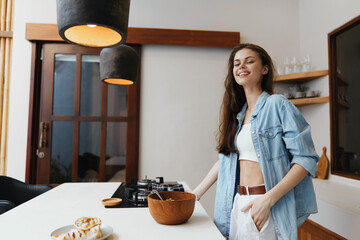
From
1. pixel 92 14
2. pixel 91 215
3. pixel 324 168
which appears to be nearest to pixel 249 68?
pixel 92 14

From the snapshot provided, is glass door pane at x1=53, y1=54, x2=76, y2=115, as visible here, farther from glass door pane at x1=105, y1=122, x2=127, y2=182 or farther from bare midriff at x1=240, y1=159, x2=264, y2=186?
bare midriff at x1=240, y1=159, x2=264, y2=186

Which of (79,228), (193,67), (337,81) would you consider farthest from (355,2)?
(79,228)

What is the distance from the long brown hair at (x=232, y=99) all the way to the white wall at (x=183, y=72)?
5.26ft

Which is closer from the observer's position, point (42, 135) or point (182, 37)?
point (42, 135)

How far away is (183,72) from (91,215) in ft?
7.65

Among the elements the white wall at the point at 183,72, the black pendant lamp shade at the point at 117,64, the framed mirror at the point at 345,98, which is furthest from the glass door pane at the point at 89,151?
the framed mirror at the point at 345,98

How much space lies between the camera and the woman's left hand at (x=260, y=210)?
1154mm

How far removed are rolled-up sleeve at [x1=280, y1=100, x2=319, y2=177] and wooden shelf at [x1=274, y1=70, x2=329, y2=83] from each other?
61.8 inches

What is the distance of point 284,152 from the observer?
1.29 metres

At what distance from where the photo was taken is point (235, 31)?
3330 millimetres

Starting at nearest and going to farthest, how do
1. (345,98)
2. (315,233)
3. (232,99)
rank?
(232,99) < (315,233) < (345,98)

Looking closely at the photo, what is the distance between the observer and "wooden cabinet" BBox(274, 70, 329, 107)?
8.96 ft

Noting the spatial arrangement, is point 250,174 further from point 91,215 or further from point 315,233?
point 315,233

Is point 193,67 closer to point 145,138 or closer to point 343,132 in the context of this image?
point 145,138
